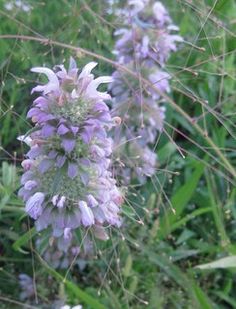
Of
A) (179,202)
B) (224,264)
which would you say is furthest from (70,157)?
(179,202)

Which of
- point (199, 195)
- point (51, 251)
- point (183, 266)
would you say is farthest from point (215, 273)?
point (51, 251)

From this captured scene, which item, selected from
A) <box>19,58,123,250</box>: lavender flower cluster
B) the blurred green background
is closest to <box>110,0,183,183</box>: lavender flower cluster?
the blurred green background

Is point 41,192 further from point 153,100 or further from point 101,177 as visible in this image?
point 153,100

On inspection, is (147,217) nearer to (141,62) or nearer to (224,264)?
(224,264)

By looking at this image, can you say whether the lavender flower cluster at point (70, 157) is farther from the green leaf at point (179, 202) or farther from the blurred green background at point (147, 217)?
the green leaf at point (179, 202)

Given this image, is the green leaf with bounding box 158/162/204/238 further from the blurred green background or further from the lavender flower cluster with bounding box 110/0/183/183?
the lavender flower cluster with bounding box 110/0/183/183

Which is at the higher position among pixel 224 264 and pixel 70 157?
pixel 70 157
